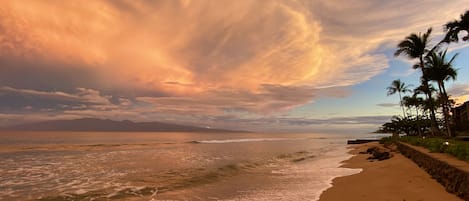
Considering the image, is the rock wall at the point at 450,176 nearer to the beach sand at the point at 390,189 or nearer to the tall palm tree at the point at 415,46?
the beach sand at the point at 390,189

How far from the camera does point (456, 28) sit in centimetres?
2656

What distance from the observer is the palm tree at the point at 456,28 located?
25.9 metres

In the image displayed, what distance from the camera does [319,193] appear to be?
12.0 m

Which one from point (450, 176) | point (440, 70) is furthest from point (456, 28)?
point (450, 176)

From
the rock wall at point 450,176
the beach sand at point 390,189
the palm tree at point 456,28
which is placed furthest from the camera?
the palm tree at point 456,28

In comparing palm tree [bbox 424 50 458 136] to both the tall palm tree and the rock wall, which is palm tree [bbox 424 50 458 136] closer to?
the tall palm tree

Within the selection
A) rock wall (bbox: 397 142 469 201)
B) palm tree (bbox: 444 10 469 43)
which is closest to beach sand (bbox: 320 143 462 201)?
rock wall (bbox: 397 142 469 201)

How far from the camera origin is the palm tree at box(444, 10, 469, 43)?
85.0ft

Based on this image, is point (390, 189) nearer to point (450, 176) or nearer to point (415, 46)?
point (450, 176)

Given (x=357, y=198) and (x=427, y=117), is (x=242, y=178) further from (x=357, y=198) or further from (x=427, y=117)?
(x=427, y=117)

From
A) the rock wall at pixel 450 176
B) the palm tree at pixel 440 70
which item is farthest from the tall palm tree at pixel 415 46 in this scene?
the rock wall at pixel 450 176

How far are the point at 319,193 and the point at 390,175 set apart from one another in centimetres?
492

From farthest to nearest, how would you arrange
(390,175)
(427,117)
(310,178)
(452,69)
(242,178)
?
(427,117) → (452,69) → (242,178) → (310,178) → (390,175)

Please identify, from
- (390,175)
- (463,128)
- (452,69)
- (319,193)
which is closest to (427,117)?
(463,128)
